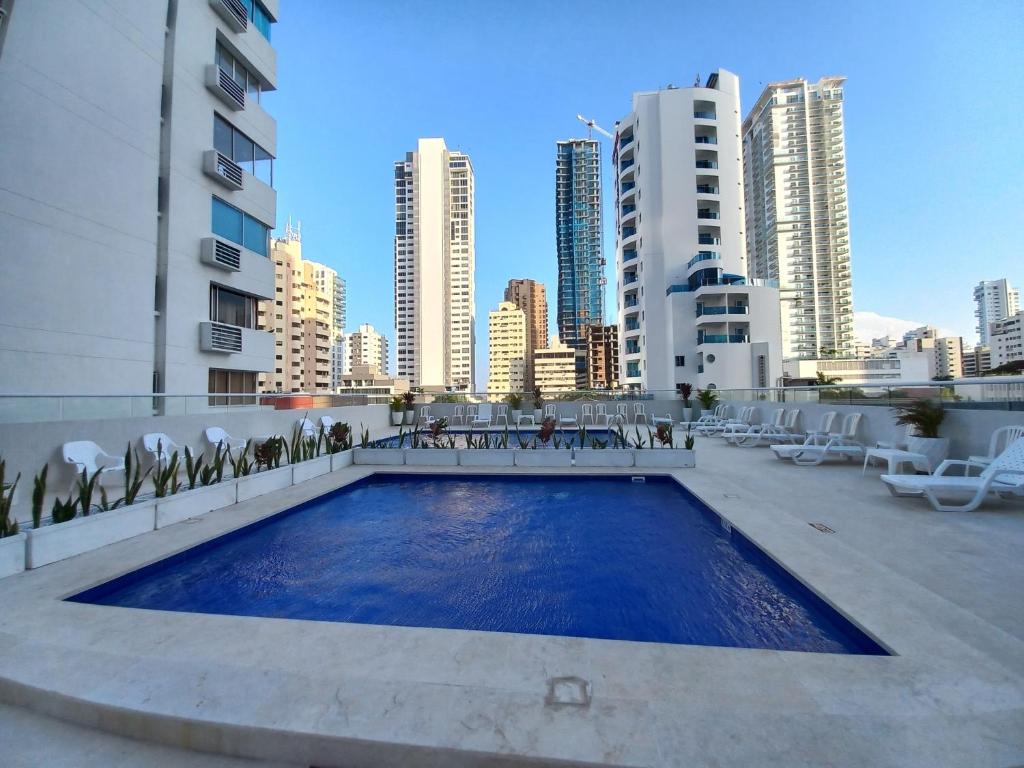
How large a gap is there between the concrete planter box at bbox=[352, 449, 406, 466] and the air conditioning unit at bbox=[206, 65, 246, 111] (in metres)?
11.7

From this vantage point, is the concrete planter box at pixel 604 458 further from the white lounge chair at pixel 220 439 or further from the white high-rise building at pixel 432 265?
the white high-rise building at pixel 432 265

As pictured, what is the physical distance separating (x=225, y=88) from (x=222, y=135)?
1268mm

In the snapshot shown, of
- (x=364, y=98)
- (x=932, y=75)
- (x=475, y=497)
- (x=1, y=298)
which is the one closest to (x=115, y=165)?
(x=1, y=298)

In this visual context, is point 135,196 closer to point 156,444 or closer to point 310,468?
point 156,444

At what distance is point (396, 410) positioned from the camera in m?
16.3

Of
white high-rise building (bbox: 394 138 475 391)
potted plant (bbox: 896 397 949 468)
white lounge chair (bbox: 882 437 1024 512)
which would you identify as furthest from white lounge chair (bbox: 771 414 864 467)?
white high-rise building (bbox: 394 138 475 391)

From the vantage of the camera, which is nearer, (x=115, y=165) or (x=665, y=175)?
(x=115, y=165)

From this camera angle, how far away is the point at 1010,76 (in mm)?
9852

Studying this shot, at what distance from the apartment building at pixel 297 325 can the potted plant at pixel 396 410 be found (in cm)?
4764

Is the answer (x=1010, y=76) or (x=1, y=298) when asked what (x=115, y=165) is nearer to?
(x=1, y=298)

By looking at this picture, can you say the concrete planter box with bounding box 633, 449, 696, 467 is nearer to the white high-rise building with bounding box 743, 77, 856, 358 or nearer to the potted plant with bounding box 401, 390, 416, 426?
the potted plant with bounding box 401, 390, 416, 426

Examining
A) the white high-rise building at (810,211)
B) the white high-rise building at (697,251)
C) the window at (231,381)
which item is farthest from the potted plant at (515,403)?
the white high-rise building at (810,211)

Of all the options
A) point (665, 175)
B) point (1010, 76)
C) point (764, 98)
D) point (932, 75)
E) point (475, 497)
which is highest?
point (764, 98)

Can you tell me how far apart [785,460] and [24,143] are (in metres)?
15.8
